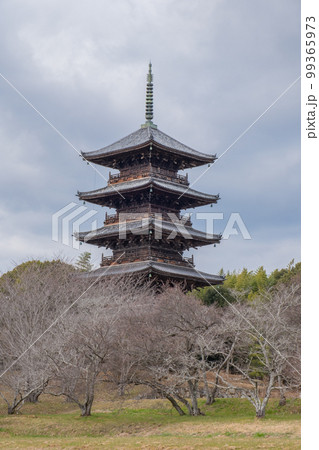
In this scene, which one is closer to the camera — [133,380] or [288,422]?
[288,422]

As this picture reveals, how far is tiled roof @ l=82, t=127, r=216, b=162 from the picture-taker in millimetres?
40750

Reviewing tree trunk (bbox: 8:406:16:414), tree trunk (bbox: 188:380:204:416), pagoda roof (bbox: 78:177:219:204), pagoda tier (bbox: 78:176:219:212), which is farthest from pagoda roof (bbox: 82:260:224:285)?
tree trunk (bbox: 188:380:204:416)

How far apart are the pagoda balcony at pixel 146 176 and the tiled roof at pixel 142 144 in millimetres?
1736

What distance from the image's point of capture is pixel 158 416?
2273cm

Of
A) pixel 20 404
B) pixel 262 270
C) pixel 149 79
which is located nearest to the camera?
pixel 20 404

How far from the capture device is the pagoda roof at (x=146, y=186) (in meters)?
39.1

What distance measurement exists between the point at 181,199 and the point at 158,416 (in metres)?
21.4

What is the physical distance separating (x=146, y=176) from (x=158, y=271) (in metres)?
7.36

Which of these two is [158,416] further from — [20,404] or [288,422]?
[20,404]

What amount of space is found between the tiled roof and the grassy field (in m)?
19.3

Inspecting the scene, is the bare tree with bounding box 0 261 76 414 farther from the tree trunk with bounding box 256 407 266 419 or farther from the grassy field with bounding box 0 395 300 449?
the tree trunk with bounding box 256 407 266 419

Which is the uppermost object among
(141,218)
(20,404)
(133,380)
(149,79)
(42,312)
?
(149,79)

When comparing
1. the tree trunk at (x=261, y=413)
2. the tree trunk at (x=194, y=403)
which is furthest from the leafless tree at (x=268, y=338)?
the tree trunk at (x=194, y=403)
